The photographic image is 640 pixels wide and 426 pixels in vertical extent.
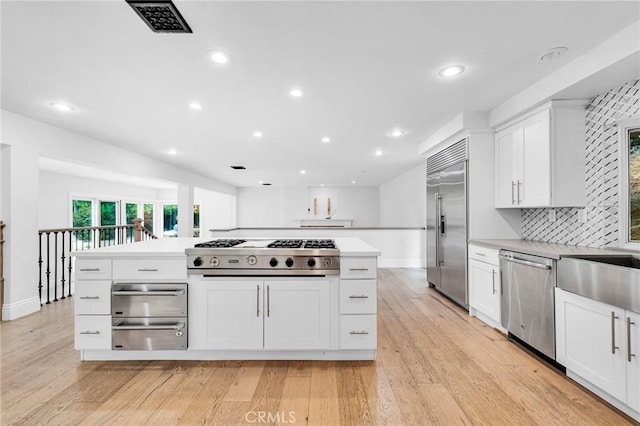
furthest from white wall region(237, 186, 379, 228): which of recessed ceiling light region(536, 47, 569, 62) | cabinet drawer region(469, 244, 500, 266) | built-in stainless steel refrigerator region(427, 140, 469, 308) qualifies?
recessed ceiling light region(536, 47, 569, 62)

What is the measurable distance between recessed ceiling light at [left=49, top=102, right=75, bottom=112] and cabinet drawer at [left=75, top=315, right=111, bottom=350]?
2.22 meters

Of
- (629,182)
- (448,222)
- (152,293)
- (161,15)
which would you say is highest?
(161,15)

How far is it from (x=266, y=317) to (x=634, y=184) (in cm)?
312

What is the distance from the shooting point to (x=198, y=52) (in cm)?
213

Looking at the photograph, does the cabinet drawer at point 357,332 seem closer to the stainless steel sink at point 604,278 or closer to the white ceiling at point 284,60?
the stainless steel sink at point 604,278

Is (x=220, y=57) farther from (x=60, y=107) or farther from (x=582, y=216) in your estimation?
(x=582, y=216)

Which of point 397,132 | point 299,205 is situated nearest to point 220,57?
point 397,132

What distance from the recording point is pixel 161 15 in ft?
5.63

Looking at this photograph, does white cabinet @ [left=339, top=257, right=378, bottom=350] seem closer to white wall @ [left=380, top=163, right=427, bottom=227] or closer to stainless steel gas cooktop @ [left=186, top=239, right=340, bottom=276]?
stainless steel gas cooktop @ [left=186, top=239, right=340, bottom=276]

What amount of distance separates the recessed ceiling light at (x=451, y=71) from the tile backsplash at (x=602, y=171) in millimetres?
1263

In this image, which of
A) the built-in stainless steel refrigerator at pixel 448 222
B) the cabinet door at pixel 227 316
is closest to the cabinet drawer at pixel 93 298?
the cabinet door at pixel 227 316

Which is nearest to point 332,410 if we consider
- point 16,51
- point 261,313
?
point 261,313

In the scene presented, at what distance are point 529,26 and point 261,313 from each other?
8.70 ft

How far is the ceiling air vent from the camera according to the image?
161 cm
